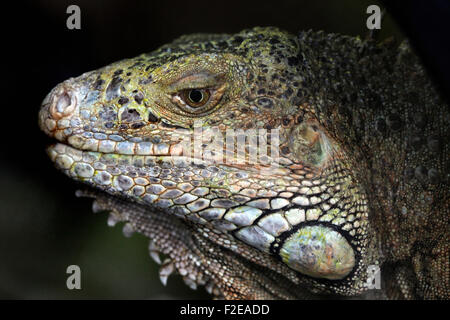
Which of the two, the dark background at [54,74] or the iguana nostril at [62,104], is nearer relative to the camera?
the iguana nostril at [62,104]

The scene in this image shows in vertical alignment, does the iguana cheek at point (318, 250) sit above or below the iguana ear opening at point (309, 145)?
below

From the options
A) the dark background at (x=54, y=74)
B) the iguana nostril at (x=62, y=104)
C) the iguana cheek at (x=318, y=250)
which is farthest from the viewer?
the dark background at (x=54, y=74)

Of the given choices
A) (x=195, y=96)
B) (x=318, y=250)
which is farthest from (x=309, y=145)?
(x=195, y=96)

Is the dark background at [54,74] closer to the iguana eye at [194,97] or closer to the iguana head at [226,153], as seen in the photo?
the iguana head at [226,153]

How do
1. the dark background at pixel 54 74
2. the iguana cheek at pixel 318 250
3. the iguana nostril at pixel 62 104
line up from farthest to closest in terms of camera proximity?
the dark background at pixel 54 74 < the iguana nostril at pixel 62 104 < the iguana cheek at pixel 318 250

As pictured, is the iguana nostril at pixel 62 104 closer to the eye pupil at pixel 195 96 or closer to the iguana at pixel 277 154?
the iguana at pixel 277 154

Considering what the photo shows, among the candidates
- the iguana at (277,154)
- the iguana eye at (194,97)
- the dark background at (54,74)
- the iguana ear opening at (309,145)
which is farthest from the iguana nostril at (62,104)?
the dark background at (54,74)
